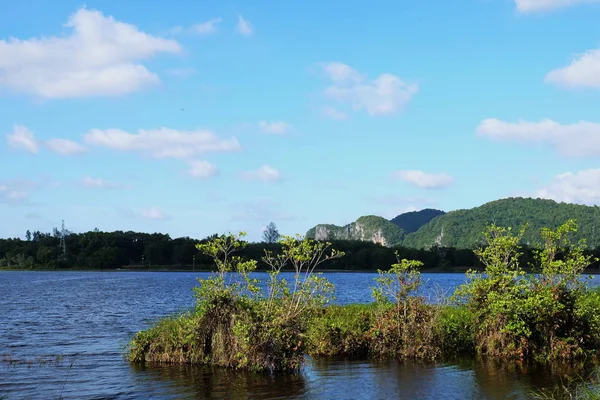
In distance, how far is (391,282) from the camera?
27.8m

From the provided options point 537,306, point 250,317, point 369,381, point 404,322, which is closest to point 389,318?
point 404,322

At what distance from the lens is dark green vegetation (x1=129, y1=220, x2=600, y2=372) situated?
80.2ft

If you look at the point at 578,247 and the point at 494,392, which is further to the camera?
the point at 578,247

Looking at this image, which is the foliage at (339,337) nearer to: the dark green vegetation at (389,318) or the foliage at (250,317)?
the dark green vegetation at (389,318)

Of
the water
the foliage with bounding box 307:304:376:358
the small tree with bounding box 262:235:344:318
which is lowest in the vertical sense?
the water

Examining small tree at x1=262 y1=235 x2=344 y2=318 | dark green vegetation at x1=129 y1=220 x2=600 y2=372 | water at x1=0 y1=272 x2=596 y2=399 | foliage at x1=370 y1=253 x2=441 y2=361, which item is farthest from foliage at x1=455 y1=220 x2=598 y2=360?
small tree at x1=262 y1=235 x2=344 y2=318

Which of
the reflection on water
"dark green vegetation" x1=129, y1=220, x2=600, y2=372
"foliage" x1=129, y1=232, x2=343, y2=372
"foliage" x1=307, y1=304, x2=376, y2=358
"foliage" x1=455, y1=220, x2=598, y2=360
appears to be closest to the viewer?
the reflection on water

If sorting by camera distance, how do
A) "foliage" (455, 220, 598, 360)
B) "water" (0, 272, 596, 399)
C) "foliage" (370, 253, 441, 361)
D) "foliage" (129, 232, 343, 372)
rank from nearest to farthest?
"water" (0, 272, 596, 399), "foliage" (129, 232, 343, 372), "foliage" (455, 220, 598, 360), "foliage" (370, 253, 441, 361)

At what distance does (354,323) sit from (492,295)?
6995 mm

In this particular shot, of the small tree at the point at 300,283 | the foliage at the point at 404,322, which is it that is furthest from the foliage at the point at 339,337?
the small tree at the point at 300,283

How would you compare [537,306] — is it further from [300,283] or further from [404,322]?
[300,283]

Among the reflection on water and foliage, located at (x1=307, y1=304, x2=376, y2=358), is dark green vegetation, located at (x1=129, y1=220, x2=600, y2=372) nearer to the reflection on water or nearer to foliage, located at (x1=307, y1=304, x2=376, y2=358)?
foliage, located at (x1=307, y1=304, x2=376, y2=358)

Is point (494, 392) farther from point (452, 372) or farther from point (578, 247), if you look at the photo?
point (578, 247)

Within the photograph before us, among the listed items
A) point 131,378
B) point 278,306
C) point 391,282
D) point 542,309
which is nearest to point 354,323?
point 391,282
